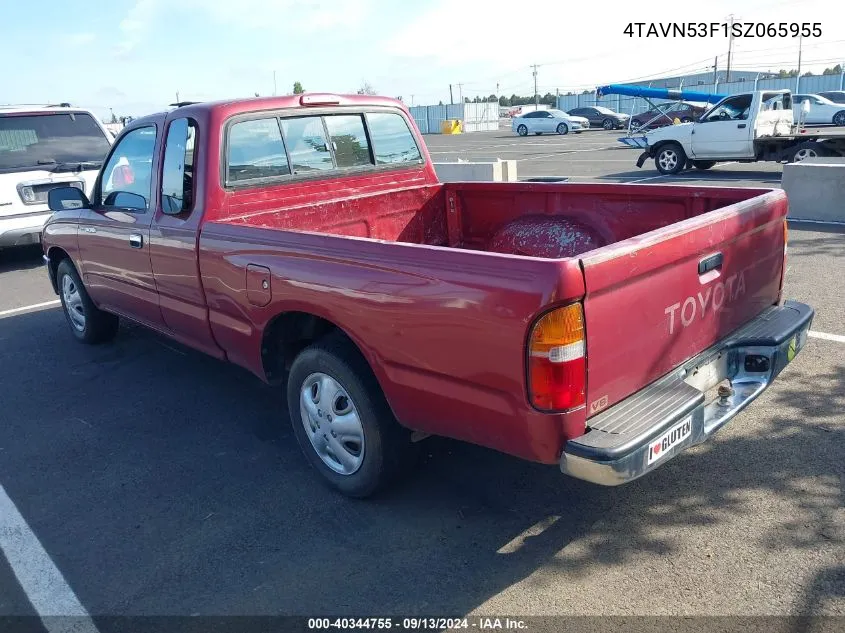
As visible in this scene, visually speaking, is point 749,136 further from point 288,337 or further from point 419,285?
point 419,285

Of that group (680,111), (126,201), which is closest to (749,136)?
(680,111)

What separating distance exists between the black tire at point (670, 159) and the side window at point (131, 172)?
14.0 m

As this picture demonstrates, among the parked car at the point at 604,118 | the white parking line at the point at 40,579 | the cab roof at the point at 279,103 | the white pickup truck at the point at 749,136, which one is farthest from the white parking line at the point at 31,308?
the parked car at the point at 604,118

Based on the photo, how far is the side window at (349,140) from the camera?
4.84 meters

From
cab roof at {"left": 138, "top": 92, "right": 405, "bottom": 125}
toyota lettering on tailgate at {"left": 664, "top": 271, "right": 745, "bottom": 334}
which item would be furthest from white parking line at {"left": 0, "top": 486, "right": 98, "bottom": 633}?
toyota lettering on tailgate at {"left": 664, "top": 271, "right": 745, "bottom": 334}

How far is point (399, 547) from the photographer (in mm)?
3232

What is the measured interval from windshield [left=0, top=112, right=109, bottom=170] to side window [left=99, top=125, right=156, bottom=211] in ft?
15.5

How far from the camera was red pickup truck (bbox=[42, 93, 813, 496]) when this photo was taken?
263 cm

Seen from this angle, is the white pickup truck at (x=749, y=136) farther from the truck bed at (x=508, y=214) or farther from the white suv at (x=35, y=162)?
the white suv at (x=35, y=162)

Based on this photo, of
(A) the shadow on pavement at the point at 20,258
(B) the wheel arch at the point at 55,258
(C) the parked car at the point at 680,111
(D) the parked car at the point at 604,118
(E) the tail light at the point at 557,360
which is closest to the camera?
(E) the tail light at the point at 557,360

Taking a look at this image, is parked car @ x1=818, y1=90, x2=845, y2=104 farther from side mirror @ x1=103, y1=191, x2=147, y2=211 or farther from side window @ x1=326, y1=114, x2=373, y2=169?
side mirror @ x1=103, y1=191, x2=147, y2=211

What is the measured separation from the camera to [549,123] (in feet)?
130

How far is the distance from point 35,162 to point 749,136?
13.4 metres

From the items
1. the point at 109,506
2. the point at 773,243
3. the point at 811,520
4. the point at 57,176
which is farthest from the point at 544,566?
the point at 57,176
